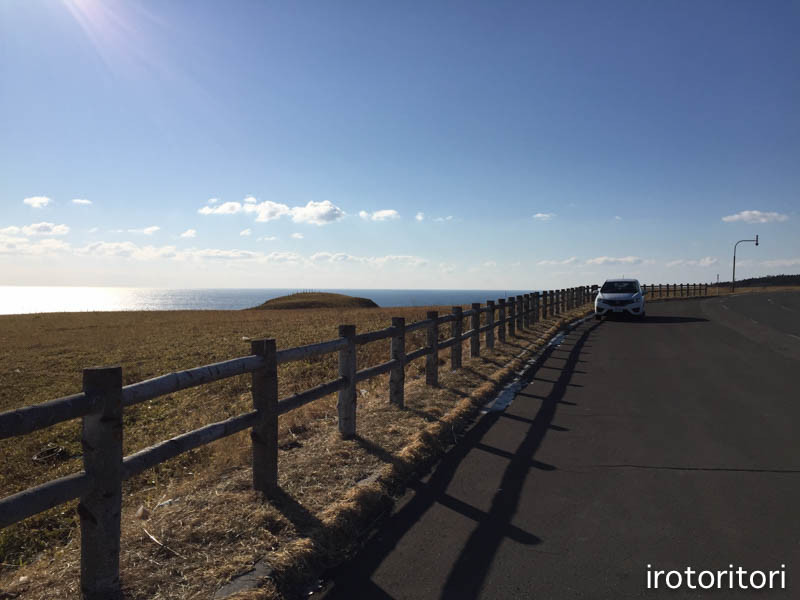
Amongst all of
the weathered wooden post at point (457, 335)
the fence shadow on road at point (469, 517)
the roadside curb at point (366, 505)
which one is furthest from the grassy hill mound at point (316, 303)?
the fence shadow on road at point (469, 517)

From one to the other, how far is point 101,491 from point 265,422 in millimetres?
1632

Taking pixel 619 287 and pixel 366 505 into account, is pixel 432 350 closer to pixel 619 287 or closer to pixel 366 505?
pixel 366 505

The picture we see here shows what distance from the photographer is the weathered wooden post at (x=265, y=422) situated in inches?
185

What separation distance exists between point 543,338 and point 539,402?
29.3 ft

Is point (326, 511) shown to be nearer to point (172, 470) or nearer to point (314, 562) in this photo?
point (314, 562)

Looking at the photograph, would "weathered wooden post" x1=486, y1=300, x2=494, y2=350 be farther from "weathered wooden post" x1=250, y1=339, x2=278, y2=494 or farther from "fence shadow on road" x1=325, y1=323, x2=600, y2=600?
"weathered wooden post" x1=250, y1=339, x2=278, y2=494

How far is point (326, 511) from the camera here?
436cm

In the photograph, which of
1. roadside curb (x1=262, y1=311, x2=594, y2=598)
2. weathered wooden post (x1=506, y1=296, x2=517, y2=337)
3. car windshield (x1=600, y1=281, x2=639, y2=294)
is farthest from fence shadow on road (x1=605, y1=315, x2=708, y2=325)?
roadside curb (x1=262, y1=311, x2=594, y2=598)

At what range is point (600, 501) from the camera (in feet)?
15.4

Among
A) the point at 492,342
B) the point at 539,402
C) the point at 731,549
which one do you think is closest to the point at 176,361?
the point at 492,342

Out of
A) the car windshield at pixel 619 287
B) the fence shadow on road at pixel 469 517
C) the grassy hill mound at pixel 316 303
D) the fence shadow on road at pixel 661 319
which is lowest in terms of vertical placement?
the fence shadow on road at pixel 469 517

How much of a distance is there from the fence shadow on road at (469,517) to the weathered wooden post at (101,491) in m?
1.30

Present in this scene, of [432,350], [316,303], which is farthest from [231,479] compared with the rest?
[316,303]

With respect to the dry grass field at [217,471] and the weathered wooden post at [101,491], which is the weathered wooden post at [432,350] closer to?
the dry grass field at [217,471]
